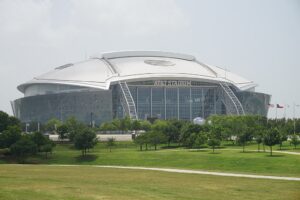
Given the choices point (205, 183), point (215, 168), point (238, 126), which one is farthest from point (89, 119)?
point (205, 183)

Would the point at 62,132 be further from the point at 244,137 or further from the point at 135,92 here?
the point at 135,92

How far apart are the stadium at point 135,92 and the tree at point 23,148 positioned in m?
58.7

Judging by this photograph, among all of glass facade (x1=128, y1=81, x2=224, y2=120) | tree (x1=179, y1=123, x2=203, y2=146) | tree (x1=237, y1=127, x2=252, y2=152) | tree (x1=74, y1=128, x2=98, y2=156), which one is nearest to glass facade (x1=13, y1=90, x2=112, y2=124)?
glass facade (x1=128, y1=81, x2=224, y2=120)

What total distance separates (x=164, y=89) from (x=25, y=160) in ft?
248

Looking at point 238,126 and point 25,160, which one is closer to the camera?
point 25,160

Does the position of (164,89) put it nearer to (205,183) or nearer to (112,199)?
(205,183)

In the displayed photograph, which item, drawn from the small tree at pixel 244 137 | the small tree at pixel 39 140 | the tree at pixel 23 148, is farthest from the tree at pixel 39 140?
the small tree at pixel 244 137

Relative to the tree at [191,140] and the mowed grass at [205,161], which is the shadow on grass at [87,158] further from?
the tree at [191,140]

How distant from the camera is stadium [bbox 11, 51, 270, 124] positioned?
393 ft

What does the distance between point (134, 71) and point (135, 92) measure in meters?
5.50

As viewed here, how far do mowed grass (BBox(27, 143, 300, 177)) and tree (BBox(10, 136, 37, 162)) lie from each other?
4.83 ft

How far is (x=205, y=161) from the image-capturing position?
44.8 m

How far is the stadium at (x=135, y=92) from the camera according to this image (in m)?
120

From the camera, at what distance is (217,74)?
128500mm
